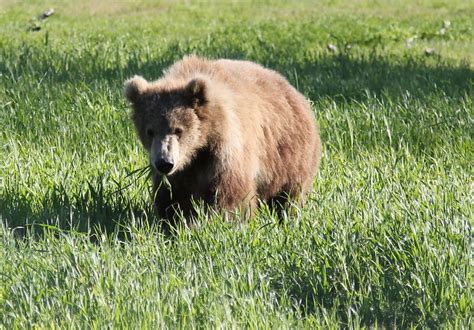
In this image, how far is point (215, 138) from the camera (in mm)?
5836

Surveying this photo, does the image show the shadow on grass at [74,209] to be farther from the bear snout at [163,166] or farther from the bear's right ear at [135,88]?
the bear's right ear at [135,88]

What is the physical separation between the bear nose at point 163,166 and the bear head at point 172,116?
0.19 ft

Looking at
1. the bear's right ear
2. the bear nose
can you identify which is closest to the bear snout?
the bear nose

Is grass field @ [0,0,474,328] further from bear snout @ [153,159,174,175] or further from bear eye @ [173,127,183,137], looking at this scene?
bear eye @ [173,127,183,137]

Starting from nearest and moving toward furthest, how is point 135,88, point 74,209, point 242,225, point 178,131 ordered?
1. point 242,225
2. point 178,131
3. point 135,88
4. point 74,209

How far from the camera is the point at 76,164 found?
22.5ft

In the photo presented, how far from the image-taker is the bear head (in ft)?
18.8

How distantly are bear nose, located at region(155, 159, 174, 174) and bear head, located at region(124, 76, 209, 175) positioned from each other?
58mm

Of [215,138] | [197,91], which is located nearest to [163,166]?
[215,138]

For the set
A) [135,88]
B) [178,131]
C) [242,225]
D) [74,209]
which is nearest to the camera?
[242,225]

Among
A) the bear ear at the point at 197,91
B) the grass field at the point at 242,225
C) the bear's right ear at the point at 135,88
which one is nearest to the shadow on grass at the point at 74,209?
the grass field at the point at 242,225

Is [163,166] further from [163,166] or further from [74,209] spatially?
[74,209]

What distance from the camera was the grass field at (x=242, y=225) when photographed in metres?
4.39

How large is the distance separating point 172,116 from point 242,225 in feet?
2.85
